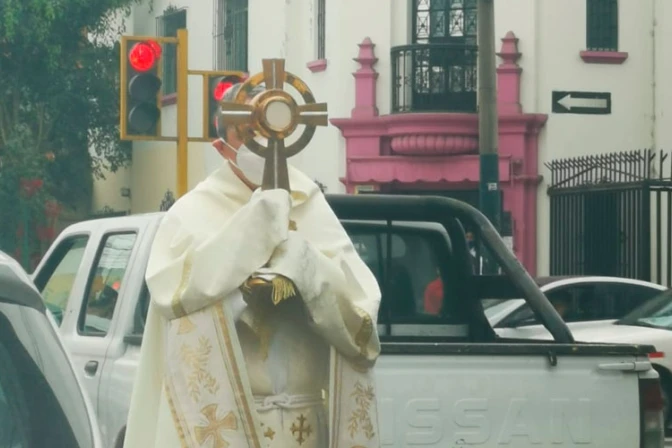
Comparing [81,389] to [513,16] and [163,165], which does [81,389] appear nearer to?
[513,16]

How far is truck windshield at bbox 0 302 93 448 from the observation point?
10.3 ft

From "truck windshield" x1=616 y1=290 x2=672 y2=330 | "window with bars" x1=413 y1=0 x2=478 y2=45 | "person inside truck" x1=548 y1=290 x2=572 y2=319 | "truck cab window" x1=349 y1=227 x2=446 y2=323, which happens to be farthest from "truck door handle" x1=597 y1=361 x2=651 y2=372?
"window with bars" x1=413 y1=0 x2=478 y2=45

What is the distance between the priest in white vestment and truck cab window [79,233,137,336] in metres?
2.31

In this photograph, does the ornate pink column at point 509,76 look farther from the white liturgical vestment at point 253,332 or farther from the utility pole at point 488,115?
the white liturgical vestment at point 253,332

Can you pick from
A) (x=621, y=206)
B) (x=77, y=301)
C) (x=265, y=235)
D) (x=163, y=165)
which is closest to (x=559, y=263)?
(x=621, y=206)

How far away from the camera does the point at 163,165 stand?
93.4ft

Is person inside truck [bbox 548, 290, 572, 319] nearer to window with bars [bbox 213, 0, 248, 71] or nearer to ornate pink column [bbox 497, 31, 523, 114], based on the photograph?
ornate pink column [bbox 497, 31, 523, 114]

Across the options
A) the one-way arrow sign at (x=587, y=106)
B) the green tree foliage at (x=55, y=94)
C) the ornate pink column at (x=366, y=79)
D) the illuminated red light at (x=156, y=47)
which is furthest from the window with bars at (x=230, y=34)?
the illuminated red light at (x=156, y=47)

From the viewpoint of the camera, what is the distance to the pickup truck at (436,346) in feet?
17.6

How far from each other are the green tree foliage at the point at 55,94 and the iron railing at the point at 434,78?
7832 millimetres

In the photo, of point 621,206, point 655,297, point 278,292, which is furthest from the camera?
point 621,206

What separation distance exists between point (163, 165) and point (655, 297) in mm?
15990

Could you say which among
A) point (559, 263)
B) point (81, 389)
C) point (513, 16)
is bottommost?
point (559, 263)

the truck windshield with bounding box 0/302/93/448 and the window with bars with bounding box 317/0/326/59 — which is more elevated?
the window with bars with bounding box 317/0/326/59
